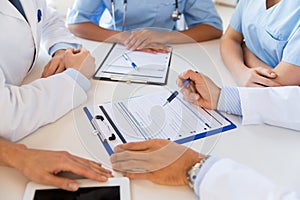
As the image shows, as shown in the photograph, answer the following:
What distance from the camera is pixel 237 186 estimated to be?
619mm

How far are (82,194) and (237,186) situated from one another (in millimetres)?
293

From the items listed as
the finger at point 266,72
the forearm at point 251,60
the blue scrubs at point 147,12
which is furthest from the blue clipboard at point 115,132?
the blue scrubs at point 147,12

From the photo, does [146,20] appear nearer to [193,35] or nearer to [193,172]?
[193,35]

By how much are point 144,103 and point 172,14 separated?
0.61 m

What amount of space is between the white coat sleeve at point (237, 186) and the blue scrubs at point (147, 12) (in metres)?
0.85

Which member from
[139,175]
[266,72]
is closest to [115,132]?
[139,175]

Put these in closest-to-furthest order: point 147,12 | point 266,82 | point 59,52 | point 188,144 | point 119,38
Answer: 1. point 188,144
2. point 266,82
3. point 59,52
4. point 119,38
5. point 147,12

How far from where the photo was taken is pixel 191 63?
3.71ft

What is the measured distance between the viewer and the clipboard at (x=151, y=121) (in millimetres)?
774

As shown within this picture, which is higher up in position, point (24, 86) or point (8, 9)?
point (8, 9)

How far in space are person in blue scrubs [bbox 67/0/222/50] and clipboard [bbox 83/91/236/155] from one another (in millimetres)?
406

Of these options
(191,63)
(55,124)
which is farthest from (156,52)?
(55,124)

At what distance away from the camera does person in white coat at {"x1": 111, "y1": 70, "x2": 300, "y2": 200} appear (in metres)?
0.62

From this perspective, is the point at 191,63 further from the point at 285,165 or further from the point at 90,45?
the point at 285,165
